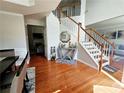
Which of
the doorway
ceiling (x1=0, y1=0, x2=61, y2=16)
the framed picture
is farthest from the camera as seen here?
the doorway

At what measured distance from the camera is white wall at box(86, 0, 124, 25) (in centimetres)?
462

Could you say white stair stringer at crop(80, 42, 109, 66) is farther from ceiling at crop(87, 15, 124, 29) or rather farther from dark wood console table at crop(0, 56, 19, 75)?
dark wood console table at crop(0, 56, 19, 75)

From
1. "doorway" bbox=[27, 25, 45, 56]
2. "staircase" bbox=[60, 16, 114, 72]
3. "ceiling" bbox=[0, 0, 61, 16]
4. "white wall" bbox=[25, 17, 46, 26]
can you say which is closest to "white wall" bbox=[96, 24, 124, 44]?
"staircase" bbox=[60, 16, 114, 72]

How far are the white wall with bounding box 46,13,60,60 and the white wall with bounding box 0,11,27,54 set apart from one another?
1.30 metres

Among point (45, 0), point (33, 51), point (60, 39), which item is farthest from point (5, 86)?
point (33, 51)

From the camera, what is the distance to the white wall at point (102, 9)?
4.62 m

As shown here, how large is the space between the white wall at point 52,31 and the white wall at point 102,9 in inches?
81.8

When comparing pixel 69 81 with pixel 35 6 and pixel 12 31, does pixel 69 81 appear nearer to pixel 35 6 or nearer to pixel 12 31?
pixel 35 6

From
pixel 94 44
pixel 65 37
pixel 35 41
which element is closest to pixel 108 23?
pixel 94 44

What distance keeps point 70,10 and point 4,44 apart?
15.2 ft

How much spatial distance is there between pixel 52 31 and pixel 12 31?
1.96m

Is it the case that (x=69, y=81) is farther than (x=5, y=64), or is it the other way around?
(x=69, y=81)

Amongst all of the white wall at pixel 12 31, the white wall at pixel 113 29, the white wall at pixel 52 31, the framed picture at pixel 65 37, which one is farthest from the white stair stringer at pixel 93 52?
the white wall at pixel 12 31

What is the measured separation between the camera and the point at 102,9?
5.38 metres
